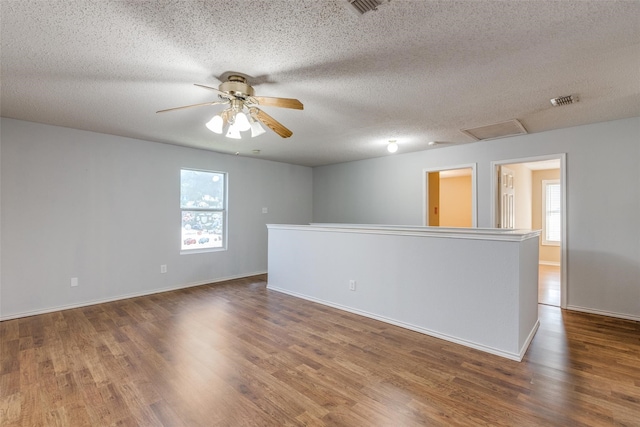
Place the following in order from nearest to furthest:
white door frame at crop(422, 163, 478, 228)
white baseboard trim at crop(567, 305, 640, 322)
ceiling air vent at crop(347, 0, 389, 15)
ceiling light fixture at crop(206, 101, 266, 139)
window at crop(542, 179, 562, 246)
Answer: ceiling air vent at crop(347, 0, 389, 15), ceiling light fixture at crop(206, 101, 266, 139), white baseboard trim at crop(567, 305, 640, 322), white door frame at crop(422, 163, 478, 228), window at crop(542, 179, 562, 246)

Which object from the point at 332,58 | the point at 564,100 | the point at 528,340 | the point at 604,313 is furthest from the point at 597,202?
the point at 332,58

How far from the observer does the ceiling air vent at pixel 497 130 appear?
362 centimetres

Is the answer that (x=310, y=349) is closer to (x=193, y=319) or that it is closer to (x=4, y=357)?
(x=193, y=319)

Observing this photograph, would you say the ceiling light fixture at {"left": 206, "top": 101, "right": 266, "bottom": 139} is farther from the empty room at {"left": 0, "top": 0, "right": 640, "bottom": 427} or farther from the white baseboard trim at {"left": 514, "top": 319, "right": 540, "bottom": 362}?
the white baseboard trim at {"left": 514, "top": 319, "right": 540, "bottom": 362}

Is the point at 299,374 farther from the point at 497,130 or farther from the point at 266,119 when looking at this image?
the point at 497,130

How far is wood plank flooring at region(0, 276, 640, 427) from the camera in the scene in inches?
71.6

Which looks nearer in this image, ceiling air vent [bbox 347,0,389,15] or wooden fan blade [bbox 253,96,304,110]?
ceiling air vent [bbox 347,0,389,15]

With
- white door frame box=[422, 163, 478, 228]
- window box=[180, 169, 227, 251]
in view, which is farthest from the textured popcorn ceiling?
window box=[180, 169, 227, 251]

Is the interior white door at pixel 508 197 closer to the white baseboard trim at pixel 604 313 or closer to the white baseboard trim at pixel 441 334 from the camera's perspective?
the white baseboard trim at pixel 604 313

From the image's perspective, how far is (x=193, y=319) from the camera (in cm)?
347

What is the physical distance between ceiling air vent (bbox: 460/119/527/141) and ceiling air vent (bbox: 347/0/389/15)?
2692 mm

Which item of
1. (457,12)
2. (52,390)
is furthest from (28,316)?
(457,12)

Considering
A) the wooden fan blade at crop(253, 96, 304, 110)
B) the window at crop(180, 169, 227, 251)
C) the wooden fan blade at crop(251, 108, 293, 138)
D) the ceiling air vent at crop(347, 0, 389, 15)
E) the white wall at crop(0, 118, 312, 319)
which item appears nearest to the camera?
the ceiling air vent at crop(347, 0, 389, 15)

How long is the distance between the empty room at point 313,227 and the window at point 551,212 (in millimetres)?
2285
